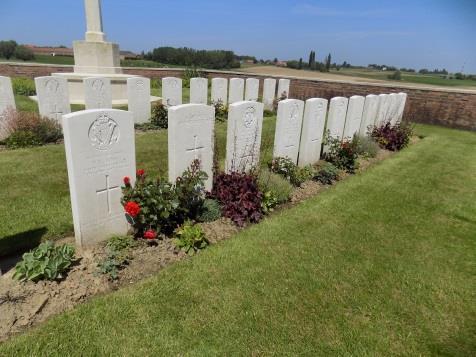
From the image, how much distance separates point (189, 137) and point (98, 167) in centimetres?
125

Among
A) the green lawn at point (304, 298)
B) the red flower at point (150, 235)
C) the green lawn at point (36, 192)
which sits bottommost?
the green lawn at point (304, 298)

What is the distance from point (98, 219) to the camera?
12.5 feet

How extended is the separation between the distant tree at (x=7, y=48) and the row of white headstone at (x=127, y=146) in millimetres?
40090

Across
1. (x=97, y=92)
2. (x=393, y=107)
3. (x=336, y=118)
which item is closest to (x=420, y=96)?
(x=393, y=107)

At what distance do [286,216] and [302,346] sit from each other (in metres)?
2.38

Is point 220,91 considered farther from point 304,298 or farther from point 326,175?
point 304,298

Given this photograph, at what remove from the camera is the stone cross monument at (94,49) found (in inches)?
501

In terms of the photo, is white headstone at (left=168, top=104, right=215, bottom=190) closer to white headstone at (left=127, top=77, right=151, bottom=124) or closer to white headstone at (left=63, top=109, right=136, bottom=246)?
white headstone at (left=63, top=109, right=136, bottom=246)

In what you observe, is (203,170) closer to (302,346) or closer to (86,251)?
(86,251)

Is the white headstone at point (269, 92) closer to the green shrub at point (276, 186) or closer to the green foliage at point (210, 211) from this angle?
the green shrub at point (276, 186)

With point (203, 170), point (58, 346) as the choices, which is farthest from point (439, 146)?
point (58, 346)

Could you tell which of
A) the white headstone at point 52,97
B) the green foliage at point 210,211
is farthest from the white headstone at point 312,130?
the white headstone at point 52,97

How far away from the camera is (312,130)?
689 cm

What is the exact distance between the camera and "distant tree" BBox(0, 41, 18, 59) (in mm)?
35794
